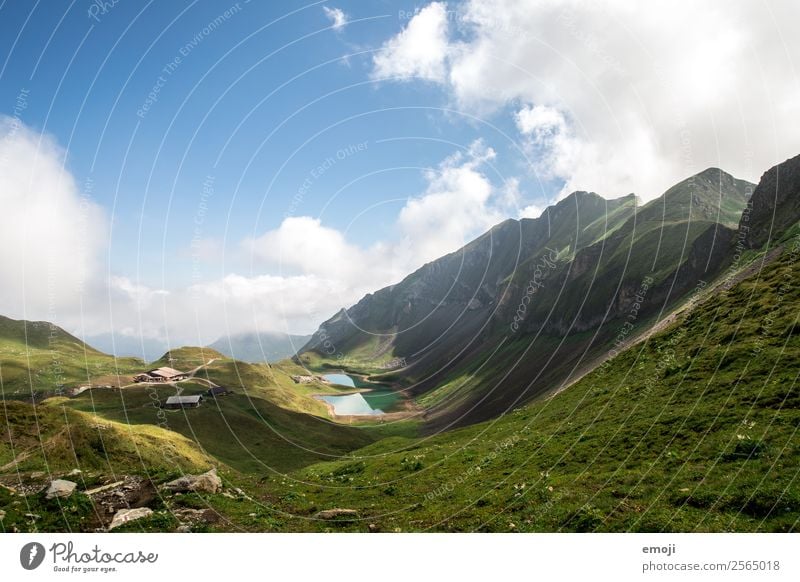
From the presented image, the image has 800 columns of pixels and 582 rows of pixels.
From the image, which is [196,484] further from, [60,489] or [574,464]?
[574,464]

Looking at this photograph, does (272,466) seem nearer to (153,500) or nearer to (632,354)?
(153,500)

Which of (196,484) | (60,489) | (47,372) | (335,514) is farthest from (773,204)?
(47,372)

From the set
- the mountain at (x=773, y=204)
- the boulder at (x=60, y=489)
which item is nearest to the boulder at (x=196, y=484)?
the boulder at (x=60, y=489)

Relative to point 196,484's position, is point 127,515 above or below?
above

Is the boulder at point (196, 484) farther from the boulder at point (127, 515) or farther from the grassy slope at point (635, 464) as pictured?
the boulder at point (127, 515)

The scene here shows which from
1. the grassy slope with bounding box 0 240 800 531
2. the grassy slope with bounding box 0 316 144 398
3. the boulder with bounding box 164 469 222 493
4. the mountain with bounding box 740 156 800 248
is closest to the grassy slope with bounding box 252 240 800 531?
the grassy slope with bounding box 0 240 800 531

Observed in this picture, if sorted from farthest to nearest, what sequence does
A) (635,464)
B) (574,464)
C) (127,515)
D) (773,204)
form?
(773,204)
(574,464)
(635,464)
(127,515)

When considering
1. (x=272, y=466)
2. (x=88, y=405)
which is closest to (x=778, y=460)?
(x=272, y=466)
